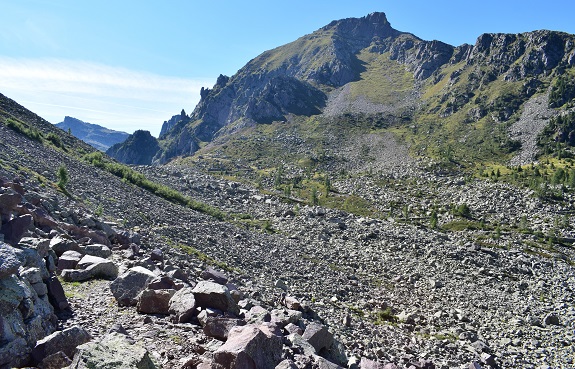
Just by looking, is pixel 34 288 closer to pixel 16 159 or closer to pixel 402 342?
pixel 402 342

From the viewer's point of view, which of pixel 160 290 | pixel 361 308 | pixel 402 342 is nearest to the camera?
pixel 160 290

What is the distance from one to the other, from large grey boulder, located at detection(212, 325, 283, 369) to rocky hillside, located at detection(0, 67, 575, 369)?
43 mm

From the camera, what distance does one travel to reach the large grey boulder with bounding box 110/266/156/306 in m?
12.5

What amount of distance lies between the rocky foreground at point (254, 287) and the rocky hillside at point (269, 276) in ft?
0.26

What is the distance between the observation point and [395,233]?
6209 centimetres

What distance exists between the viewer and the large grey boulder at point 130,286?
41.0ft

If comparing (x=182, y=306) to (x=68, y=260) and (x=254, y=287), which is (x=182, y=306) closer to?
(x=68, y=260)

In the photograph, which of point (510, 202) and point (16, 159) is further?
point (510, 202)

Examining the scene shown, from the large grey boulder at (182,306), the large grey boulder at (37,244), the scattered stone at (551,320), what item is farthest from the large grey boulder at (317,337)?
the scattered stone at (551,320)

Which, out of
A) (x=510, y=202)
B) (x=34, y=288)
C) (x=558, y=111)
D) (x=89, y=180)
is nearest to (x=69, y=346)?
(x=34, y=288)

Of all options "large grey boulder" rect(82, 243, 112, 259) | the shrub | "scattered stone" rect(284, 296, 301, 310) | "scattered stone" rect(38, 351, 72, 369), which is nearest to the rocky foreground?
"scattered stone" rect(38, 351, 72, 369)

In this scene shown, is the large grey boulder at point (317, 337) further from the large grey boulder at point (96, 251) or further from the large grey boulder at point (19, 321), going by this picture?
the large grey boulder at point (96, 251)

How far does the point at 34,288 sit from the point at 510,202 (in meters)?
95.5

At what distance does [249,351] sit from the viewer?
27.5 ft
